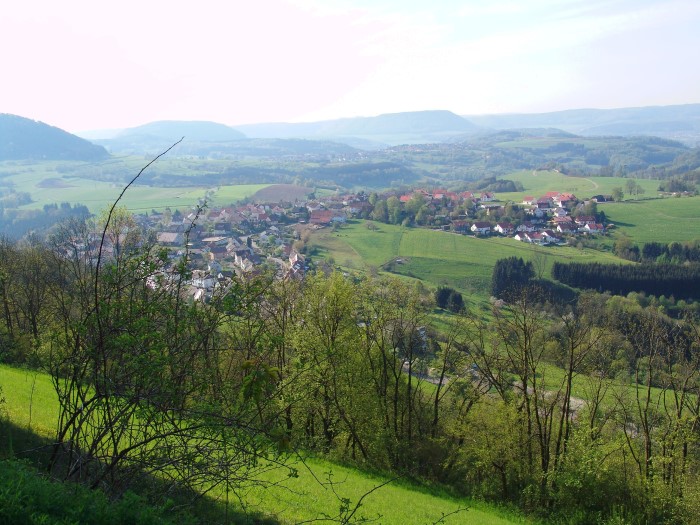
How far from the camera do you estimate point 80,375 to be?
207 inches

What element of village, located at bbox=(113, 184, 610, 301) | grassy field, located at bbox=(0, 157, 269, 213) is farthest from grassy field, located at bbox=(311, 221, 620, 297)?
grassy field, located at bbox=(0, 157, 269, 213)

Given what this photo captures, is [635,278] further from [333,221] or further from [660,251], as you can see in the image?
[333,221]

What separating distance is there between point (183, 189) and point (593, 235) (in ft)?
308

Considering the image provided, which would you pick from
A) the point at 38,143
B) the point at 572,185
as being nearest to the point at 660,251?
the point at 572,185

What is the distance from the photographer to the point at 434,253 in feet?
228

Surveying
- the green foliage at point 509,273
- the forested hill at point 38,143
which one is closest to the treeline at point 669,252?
the green foliage at point 509,273

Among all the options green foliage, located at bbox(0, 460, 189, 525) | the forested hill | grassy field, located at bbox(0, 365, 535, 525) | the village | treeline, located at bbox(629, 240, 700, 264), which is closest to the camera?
green foliage, located at bbox(0, 460, 189, 525)

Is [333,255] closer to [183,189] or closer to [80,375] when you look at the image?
[80,375]

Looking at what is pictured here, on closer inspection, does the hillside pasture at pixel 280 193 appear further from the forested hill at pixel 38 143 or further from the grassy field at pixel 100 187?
the forested hill at pixel 38 143

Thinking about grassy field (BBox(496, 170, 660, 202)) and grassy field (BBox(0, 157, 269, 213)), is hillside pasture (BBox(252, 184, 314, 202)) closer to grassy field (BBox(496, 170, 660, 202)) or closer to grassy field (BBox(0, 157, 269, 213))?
grassy field (BBox(0, 157, 269, 213))

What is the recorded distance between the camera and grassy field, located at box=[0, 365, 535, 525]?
368 inches

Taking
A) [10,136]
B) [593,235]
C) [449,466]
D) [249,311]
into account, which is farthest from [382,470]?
[10,136]

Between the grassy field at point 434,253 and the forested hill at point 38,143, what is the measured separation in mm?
125818

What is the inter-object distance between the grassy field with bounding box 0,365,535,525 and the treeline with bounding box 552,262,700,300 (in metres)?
50.4
